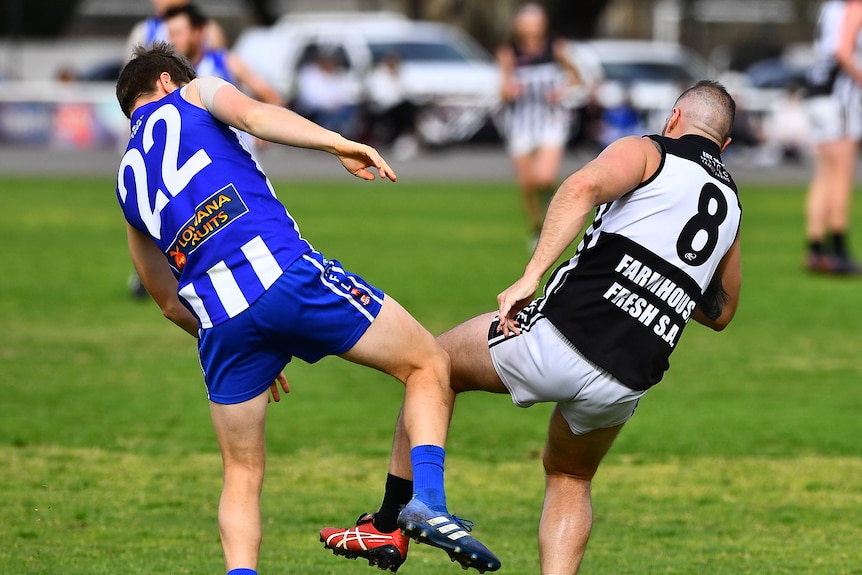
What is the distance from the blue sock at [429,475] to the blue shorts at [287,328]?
0.43m

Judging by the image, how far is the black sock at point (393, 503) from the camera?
500cm

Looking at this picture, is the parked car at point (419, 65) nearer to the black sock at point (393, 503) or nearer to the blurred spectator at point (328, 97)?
the blurred spectator at point (328, 97)

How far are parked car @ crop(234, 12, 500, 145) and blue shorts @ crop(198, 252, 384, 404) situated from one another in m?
26.9

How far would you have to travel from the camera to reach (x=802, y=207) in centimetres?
2155

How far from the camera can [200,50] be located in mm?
10672

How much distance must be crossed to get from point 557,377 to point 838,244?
9.39 metres

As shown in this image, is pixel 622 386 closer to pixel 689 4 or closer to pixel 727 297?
pixel 727 297

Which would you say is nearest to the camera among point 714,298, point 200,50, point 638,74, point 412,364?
point 412,364

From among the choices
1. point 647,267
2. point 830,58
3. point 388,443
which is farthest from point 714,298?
point 830,58

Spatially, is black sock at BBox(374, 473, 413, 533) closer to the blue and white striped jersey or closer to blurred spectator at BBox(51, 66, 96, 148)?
the blue and white striped jersey

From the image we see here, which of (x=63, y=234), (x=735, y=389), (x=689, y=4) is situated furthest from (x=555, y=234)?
(x=689, y=4)

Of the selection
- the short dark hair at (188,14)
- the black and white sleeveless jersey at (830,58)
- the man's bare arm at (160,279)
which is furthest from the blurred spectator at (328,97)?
the man's bare arm at (160,279)

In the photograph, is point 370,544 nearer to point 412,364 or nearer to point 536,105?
point 412,364

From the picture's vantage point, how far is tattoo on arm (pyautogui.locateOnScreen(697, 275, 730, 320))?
513 centimetres
